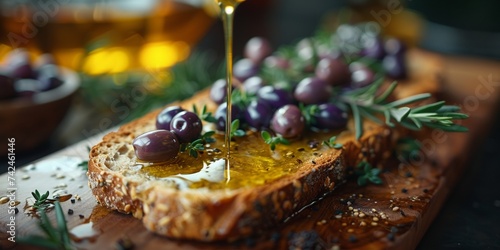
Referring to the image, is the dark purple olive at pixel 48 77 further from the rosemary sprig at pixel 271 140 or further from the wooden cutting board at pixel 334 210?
the rosemary sprig at pixel 271 140

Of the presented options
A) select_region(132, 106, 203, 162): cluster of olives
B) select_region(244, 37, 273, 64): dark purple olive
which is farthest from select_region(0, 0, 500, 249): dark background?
select_region(244, 37, 273, 64): dark purple olive

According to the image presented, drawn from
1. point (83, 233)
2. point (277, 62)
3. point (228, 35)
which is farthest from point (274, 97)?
point (83, 233)

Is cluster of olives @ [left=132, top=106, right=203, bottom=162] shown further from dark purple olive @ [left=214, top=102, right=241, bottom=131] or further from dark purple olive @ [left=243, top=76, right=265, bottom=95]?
dark purple olive @ [left=243, top=76, right=265, bottom=95]

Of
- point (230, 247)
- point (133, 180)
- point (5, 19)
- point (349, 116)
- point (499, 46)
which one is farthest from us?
point (499, 46)

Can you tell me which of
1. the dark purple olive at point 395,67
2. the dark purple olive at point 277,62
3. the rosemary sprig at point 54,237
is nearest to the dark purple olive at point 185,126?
the rosemary sprig at point 54,237

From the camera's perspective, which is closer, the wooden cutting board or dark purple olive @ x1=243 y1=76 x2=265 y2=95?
the wooden cutting board

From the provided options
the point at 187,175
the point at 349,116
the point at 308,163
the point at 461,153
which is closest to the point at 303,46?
the point at 349,116

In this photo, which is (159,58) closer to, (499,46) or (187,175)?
(187,175)

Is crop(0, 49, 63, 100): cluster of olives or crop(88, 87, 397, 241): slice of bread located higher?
crop(0, 49, 63, 100): cluster of olives
